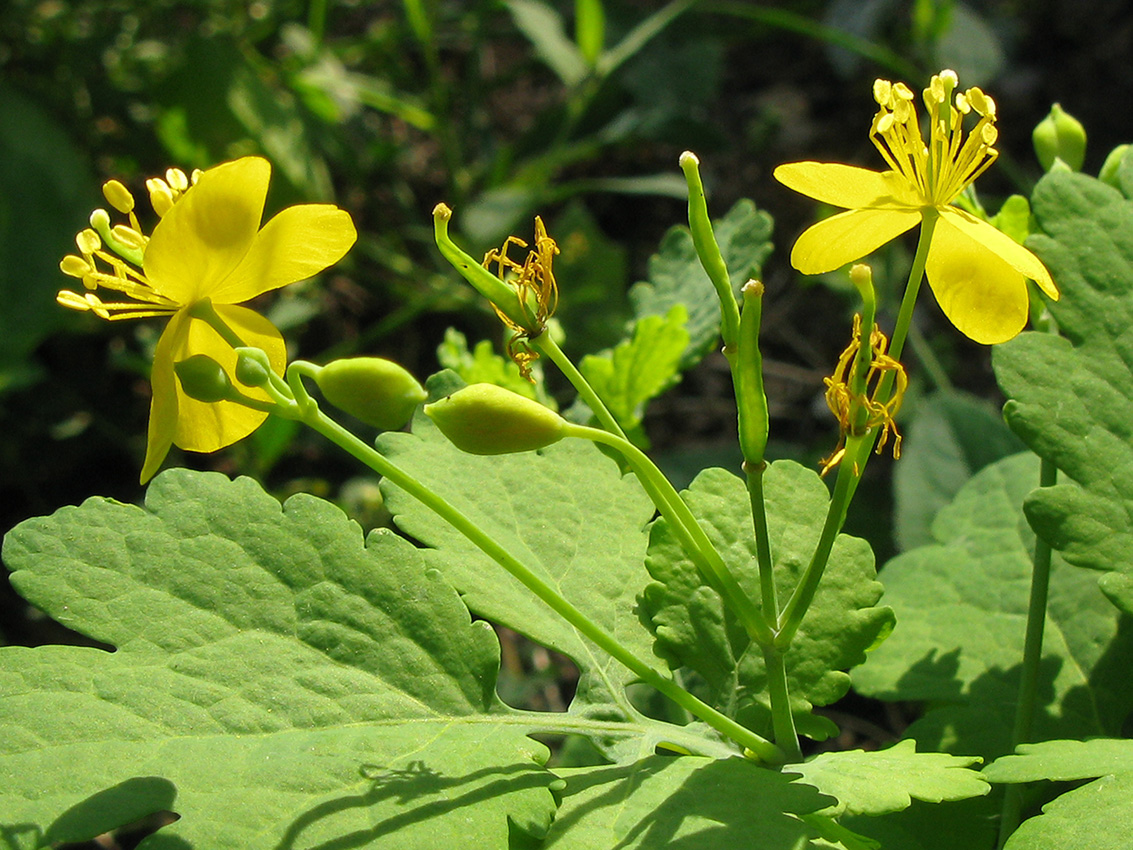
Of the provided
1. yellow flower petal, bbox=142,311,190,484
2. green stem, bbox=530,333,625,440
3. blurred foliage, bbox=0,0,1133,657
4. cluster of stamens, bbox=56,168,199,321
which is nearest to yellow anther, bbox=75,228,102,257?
cluster of stamens, bbox=56,168,199,321

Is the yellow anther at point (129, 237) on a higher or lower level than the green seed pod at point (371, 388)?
higher

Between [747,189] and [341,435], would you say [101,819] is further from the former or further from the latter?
[747,189]

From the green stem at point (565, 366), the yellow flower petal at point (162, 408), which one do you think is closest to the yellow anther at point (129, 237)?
the yellow flower petal at point (162, 408)

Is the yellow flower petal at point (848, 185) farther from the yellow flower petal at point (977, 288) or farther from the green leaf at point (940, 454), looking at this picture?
the green leaf at point (940, 454)

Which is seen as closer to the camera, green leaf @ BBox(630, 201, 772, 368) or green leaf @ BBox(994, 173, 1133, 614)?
green leaf @ BBox(994, 173, 1133, 614)

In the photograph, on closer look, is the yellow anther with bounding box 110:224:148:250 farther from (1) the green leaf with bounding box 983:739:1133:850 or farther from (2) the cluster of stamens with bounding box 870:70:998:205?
(1) the green leaf with bounding box 983:739:1133:850

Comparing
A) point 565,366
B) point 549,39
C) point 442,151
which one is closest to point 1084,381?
point 565,366
